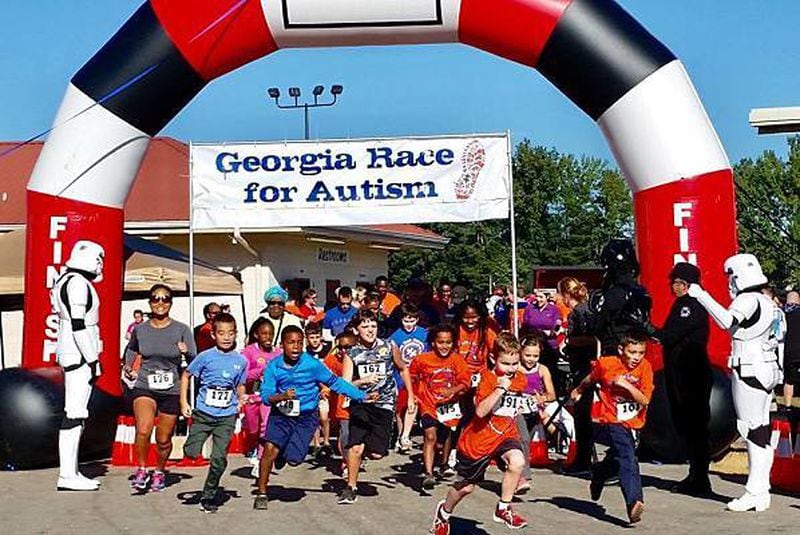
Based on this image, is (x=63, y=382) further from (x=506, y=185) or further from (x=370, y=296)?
(x=506, y=185)

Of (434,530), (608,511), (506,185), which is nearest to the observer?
(434,530)

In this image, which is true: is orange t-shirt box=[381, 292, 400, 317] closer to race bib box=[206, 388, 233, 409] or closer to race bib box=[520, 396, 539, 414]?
race bib box=[520, 396, 539, 414]

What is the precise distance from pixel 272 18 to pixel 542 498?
15.7ft

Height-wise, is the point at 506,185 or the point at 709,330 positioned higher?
the point at 506,185

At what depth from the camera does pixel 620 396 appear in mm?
8195

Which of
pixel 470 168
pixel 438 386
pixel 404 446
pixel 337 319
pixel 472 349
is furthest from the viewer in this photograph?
pixel 337 319

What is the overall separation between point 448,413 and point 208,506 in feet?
6.89

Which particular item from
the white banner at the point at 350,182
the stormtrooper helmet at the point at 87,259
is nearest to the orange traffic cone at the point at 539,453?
the white banner at the point at 350,182

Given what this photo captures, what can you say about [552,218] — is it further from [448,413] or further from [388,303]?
[448,413]

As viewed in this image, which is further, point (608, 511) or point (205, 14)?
point (205, 14)

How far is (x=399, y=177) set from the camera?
41.4ft

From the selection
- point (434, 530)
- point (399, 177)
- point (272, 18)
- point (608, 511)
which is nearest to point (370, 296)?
point (399, 177)

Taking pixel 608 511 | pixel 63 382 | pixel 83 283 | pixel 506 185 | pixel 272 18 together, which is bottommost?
pixel 608 511

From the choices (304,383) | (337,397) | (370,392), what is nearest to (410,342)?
(337,397)
